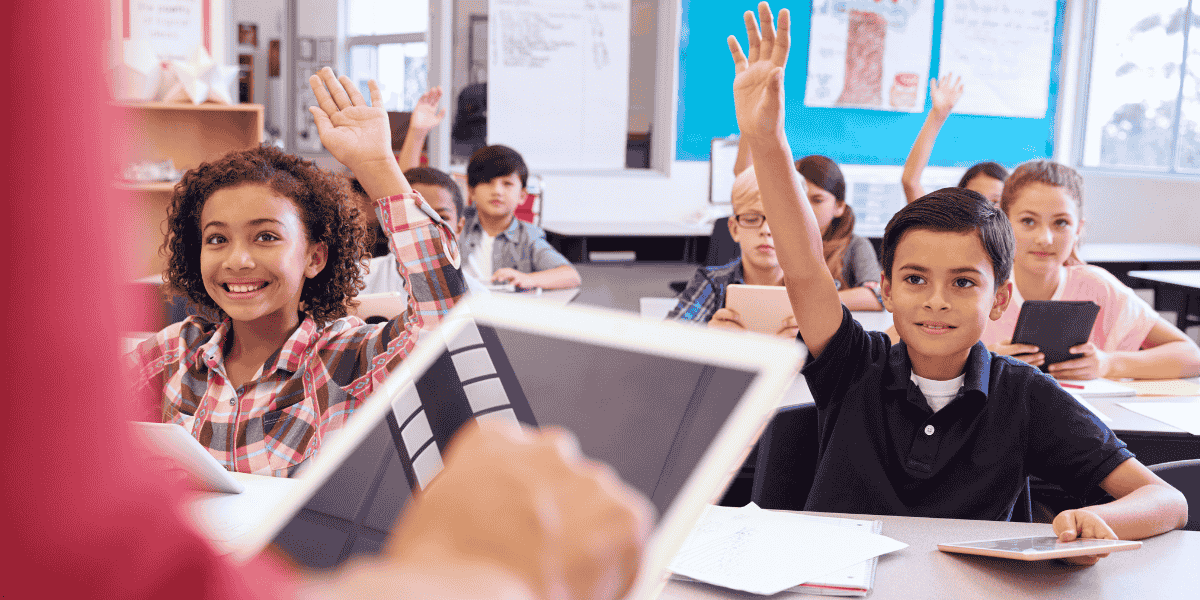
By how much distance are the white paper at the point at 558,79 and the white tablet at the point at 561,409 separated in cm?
526

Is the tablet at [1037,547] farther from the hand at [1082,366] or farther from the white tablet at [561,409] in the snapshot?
the hand at [1082,366]

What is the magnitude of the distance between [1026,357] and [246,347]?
1.80m

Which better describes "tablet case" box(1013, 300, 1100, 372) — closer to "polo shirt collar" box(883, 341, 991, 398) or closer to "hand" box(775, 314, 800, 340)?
"hand" box(775, 314, 800, 340)

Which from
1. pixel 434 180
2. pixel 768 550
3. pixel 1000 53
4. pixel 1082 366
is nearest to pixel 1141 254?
pixel 1000 53

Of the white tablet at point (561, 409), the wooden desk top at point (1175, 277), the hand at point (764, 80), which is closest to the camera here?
the white tablet at point (561, 409)

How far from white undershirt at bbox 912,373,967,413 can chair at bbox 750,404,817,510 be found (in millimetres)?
192

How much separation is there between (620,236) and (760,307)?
291 cm

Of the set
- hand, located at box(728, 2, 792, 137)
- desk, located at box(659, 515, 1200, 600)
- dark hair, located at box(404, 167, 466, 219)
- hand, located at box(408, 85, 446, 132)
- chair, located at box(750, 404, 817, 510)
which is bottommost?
chair, located at box(750, 404, 817, 510)

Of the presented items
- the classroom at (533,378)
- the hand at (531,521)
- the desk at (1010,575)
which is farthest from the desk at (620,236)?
the hand at (531,521)

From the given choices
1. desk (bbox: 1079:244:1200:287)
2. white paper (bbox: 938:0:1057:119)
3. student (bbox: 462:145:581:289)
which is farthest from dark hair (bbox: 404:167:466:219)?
white paper (bbox: 938:0:1057:119)

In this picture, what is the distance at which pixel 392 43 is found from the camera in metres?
6.63

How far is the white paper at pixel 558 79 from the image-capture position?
5445mm

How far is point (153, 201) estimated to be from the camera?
387 centimetres

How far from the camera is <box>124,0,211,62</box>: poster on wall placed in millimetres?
4156
